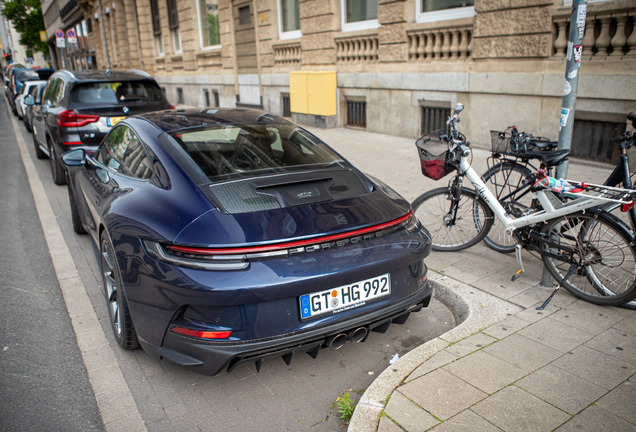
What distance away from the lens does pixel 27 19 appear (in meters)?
59.3

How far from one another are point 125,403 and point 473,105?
312 inches

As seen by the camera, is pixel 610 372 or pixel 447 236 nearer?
pixel 610 372

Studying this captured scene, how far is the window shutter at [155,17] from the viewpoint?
79.2 feet

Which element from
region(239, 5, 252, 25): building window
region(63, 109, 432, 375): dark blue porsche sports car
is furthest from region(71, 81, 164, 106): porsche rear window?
region(239, 5, 252, 25): building window

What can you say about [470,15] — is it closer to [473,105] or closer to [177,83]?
[473,105]

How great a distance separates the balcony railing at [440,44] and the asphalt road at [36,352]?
7.60 meters

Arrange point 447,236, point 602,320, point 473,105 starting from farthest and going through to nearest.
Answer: point 473,105
point 447,236
point 602,320

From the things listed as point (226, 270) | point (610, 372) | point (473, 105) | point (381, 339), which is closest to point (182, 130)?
point (226, 270)

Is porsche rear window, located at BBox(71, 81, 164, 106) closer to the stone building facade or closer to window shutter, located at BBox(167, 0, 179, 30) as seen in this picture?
the stone building facade

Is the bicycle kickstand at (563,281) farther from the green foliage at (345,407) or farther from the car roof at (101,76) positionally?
the car roof at (101,76)

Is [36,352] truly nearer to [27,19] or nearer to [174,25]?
[174,25]

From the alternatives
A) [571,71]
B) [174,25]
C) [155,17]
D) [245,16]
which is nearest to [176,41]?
[174,25]

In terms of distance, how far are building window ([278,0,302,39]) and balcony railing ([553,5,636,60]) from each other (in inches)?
318

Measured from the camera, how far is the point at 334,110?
1216 cm
